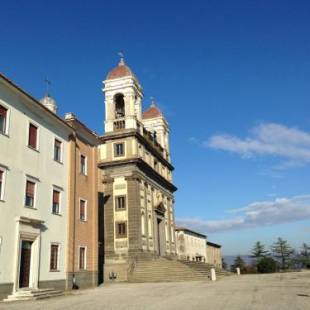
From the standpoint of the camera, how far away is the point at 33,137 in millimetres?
24047

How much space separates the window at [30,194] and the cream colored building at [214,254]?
76401mm

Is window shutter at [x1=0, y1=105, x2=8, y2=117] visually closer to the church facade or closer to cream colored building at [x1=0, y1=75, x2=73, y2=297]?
cream colored building at [x1=0, y1=75, x2=73, y2=297]

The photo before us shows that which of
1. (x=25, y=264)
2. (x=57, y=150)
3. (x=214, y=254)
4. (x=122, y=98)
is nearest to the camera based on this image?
(x=25, y=264)

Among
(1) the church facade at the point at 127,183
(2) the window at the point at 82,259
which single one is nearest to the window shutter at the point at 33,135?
(2) the window at the point at 82,259

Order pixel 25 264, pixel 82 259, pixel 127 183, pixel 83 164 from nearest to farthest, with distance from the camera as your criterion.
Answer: pixel 25 264
pixel 82 259
pixel 83 164
pixel 127 183

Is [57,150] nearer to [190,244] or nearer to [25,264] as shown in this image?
[25,264]

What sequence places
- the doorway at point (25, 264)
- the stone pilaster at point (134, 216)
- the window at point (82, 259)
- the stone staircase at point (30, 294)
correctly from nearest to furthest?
the stone staircase at point (30, 294), the doorway at point (25, 264), the window at point (82, 259), the stone pilaster at point (134, 216)

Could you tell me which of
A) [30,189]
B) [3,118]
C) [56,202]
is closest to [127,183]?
[56,202]

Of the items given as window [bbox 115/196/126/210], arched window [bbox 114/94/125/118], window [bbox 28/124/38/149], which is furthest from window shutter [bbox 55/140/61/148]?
arched window [bbox 114/94/125/118]

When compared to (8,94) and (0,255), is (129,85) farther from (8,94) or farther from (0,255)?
(0,255)

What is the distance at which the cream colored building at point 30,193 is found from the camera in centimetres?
2076

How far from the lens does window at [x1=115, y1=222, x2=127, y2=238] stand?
134 ft

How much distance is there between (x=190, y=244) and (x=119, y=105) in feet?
137

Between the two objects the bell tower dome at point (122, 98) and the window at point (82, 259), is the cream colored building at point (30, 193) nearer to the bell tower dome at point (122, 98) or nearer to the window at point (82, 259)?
the window at point (82, 259)
